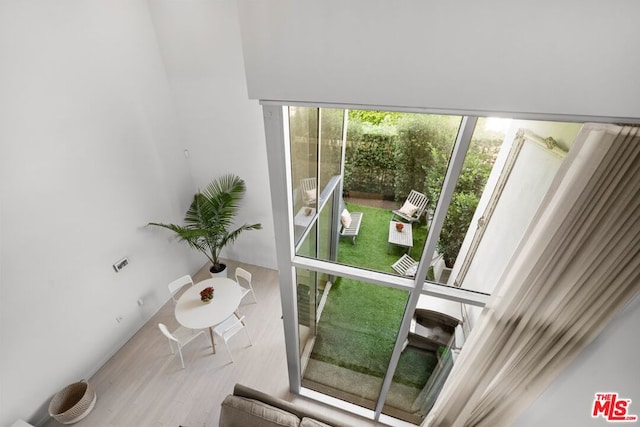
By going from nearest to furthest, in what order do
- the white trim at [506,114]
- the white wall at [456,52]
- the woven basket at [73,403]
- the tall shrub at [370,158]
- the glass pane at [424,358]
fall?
the white wall at [456,52], the white trim at [506,114], the tall shrub at [370,158], the glass pane at [424,358], the woven basket at [73,403]

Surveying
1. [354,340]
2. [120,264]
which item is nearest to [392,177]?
[354,340]

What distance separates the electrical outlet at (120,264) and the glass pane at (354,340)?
2589mm

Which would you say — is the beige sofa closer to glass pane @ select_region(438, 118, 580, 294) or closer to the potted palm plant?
glass pane @ select_region(438, 118, 580, 294)

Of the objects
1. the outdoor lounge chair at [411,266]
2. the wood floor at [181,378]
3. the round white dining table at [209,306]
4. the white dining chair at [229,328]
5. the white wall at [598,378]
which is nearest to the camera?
the white wall at [598,378]

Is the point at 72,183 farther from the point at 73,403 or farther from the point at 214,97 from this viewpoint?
the point at 73,403

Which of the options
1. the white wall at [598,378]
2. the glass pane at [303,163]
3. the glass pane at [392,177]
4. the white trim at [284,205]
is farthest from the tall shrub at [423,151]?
the white wall at [598,378]

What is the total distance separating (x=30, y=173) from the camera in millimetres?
2482

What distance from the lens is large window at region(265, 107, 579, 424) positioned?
1536 mm

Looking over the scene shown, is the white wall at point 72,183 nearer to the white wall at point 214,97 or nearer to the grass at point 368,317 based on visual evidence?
the white wall at point 214,97

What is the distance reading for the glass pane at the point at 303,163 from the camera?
1751 millimetres

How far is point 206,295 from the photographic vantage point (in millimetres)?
3461

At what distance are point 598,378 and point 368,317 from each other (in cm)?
151

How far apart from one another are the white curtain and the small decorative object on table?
291 centimetres

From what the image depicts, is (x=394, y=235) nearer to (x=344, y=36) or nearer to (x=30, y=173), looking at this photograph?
(x=344, y=36)
